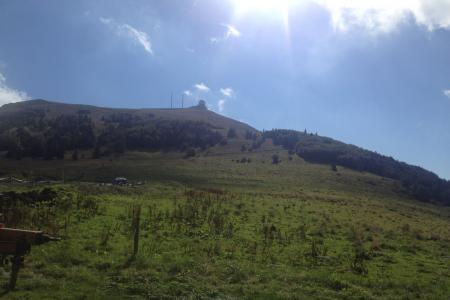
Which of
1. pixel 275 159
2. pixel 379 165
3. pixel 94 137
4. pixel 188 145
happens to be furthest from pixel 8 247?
pixel 94 137

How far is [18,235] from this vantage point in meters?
10.7

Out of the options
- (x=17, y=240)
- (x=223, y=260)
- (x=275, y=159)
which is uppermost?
(x=275, y=159)

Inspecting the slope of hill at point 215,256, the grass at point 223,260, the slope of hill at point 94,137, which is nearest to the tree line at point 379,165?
the slope of hill at point 94,137

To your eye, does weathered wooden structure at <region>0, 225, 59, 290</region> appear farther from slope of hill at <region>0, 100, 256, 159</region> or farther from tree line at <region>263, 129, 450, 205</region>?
slope of hill at <region>0, 100, 256, 159</region>

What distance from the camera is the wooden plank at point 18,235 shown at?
1064 cm

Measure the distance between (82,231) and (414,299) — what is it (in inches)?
554

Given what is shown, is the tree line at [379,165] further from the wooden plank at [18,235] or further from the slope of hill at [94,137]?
the wooden plank at [18,235]

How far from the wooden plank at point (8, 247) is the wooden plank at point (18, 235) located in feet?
0.36

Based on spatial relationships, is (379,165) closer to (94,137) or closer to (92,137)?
(92,137)

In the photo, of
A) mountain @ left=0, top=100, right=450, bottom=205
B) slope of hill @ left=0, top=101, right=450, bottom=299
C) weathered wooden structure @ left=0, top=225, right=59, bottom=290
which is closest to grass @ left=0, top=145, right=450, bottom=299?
slope of hill @ left=0, top=101, right=450, bottom=299

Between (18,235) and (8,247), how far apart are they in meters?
0.44

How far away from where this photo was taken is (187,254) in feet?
51.7

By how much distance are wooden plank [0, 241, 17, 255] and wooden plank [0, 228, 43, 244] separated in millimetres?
109

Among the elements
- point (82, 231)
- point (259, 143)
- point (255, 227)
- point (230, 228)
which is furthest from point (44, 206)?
point (259, 143)
